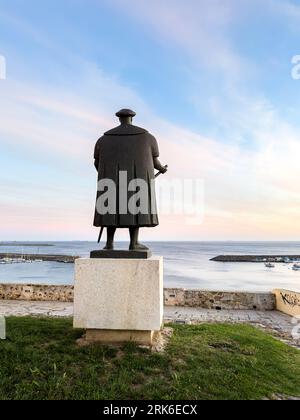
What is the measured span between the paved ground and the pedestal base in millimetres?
3688

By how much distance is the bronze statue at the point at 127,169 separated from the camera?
198 inches

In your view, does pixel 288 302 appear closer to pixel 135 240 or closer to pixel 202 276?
pixel 135 240

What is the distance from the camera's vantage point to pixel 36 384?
3537mm

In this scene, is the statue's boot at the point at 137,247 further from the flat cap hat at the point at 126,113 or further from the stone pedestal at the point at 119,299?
the flat cap hat at the point at 126,113

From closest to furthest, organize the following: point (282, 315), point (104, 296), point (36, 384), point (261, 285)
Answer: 1. point (36, 384)
2. point (104, 296)
3. point (282, 315)
4. point (261, 285)

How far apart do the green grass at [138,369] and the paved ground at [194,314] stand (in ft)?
11.6

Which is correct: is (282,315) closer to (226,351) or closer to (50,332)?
(226,351)

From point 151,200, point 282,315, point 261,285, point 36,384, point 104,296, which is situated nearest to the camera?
point 36,384

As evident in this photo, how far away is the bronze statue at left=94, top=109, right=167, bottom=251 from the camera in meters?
5.02

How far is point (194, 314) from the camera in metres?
9.88

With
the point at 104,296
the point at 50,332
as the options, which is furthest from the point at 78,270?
the point at 50,332

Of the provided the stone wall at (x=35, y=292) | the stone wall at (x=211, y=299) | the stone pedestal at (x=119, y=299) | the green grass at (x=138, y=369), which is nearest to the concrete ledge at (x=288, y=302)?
the stone wall at (x=211, y=299)

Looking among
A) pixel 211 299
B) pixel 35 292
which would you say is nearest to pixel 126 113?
pixel 211 299
